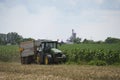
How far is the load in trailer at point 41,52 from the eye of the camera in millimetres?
26766

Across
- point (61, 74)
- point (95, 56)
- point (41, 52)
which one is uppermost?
point (41, 52)

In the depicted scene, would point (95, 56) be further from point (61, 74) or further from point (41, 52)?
point (61, 74)

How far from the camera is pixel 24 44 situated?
96.8ft

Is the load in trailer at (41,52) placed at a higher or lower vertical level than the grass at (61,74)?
higher

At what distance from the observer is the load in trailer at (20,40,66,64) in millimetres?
26766

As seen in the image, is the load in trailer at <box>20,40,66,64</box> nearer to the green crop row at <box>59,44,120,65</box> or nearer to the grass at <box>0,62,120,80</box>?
the green crop row at <box>59,44,120,65</box>

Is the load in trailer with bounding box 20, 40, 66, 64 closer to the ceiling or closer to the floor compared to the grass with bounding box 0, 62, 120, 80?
closer to the ceiling

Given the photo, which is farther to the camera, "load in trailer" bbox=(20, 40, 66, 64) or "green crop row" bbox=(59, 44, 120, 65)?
"green crop row" bbox=(59, 44, 120, 65)

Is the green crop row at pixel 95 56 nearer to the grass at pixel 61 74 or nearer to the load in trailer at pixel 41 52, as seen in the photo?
the load in trailer at pixel 41 52

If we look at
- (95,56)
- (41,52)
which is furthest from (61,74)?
(95,56)

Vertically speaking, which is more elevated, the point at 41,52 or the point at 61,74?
the point at 41,52

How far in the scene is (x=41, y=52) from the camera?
2772 cm

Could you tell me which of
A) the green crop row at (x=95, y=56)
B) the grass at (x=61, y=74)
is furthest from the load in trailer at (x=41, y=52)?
the grass at (x=61, y=74)

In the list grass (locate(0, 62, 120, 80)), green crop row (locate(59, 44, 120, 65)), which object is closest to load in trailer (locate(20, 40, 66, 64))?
green crop row (locate(59, 44, 120, 65))
